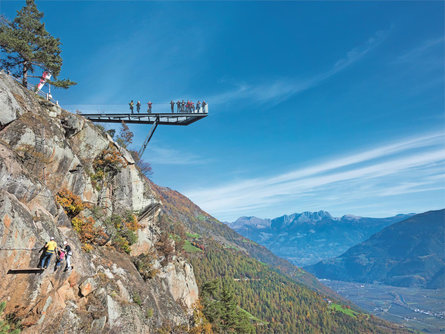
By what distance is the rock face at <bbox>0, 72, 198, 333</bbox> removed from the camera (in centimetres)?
1534

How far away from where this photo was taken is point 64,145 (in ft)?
80.9

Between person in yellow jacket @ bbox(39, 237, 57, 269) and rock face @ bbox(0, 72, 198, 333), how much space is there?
527 mm

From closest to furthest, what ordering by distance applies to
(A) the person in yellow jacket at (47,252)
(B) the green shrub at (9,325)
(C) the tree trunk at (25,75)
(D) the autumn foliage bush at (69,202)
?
(B) the green shrub at (9,325) → (A) the person in yellow jacket at (47,252) → (D) the autumn foliage bush at (69,202) → (C) the tree trunk at (25,75)

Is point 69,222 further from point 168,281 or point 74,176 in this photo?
point 168,281

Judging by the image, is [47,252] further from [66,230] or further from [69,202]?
[69,202]

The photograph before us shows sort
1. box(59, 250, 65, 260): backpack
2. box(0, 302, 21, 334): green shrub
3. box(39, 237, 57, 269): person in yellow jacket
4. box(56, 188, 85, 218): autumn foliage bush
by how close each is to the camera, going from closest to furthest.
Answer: box(0, 302, 21, 334): green shrub < box(39, 237, 57, 269): person in yellow jacket < box(59, 250, 65, 260): backpack < box(56, 188, 85, 218): autumn foliage bush

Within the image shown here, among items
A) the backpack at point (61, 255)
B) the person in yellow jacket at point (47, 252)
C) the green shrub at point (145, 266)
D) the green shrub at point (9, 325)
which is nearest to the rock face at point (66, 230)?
the green shrub at point (9, 325)

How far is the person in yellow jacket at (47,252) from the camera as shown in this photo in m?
15.8

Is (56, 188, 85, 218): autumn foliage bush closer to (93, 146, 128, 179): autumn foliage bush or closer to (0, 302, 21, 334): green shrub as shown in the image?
(93, 146, 128, 179): autumn foliage bush

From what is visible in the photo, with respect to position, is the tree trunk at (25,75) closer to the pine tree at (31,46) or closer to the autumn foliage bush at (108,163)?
the pine tree at (31,46)

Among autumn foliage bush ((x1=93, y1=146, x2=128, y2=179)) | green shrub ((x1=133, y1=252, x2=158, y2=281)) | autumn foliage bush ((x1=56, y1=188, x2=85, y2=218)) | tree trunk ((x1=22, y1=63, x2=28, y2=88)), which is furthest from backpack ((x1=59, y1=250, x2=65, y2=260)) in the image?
tree trunk ((x1=22, y1=63, x2=28, y2=88))

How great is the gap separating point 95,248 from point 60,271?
7391mm

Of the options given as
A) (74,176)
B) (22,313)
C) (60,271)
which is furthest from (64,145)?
(22,313)

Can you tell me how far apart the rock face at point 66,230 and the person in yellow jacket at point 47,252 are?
527 millimetres
